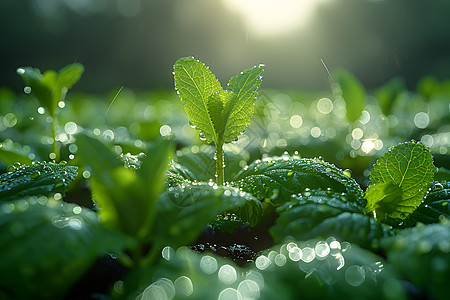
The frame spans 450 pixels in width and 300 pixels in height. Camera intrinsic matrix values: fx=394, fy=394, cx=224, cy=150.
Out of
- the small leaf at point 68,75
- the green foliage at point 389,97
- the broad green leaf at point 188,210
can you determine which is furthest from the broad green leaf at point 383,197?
the green foliage at point 389,97

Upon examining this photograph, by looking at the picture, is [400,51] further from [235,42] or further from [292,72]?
→ [235,42]

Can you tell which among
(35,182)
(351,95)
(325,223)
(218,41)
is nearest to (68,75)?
(35,182)

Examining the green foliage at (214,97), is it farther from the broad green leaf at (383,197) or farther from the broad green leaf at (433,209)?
the broad green leaf at (433,209)

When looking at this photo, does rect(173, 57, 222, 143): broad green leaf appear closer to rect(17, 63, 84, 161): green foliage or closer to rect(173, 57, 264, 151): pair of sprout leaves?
rect(173, 57, 264, 151): pair of sprout leaves

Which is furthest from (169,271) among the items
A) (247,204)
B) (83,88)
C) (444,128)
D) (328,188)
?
(83,88)

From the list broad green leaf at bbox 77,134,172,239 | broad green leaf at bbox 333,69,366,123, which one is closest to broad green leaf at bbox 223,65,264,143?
broad green leaf at bbox 77,134,172,239

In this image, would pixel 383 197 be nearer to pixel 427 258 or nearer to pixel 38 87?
pixel 427 258
